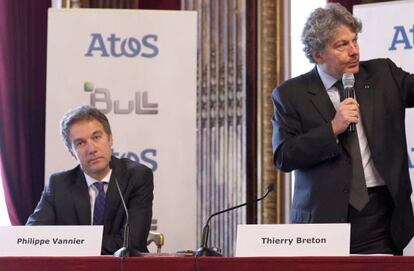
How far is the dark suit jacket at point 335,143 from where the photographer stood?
3.07m

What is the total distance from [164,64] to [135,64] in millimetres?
162

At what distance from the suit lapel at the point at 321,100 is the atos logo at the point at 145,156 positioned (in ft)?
5.41

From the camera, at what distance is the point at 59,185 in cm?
360

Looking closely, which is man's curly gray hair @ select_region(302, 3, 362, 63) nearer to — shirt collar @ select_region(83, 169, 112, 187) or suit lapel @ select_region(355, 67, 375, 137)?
suit lapel @ select_region(355, 67, 375, 137)

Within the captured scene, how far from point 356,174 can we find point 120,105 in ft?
6.59

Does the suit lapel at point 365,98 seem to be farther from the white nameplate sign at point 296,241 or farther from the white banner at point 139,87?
the white banner at point 139,87

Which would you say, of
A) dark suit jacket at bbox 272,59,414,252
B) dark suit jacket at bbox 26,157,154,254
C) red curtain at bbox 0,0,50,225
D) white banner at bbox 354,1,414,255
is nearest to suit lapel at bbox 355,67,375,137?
Answer: dark suit jacket at bbox 272,59,414,252

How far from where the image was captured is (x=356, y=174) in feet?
10.1

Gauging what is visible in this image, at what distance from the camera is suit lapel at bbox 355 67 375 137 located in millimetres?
3135

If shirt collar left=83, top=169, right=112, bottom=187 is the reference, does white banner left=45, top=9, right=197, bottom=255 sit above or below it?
above

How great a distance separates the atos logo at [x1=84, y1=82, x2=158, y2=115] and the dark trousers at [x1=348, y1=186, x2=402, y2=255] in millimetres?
1965

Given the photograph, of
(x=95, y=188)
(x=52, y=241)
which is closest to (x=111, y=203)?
(x=95, y=188)

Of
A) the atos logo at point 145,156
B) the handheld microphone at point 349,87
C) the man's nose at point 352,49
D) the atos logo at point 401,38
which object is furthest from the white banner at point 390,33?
the handheld microphone at point 349,87

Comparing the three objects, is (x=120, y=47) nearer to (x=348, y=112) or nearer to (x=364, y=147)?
(x=364, y=147)
